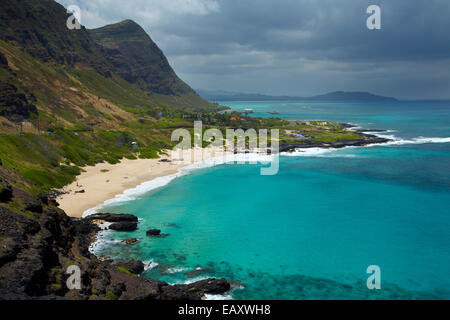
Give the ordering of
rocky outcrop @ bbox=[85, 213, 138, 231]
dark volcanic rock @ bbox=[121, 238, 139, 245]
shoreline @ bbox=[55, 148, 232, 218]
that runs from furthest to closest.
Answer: shoreline @ bbox=[55, 148, 232, 218]
rocky outcrop @ bbox=[85, 213, 138, 231]
dark volcanic rock @ bbox=[121, 238, 139, 245]

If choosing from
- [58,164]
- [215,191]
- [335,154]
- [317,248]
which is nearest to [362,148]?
[335,154]

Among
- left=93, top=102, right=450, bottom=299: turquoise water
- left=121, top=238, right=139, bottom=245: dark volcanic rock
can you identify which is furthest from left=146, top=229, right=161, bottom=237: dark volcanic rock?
left=121, top=238, right=139, bottom=245: dark volcanic rock

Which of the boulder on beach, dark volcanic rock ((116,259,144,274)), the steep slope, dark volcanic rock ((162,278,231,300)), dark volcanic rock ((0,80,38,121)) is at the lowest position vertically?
the boulder on beach

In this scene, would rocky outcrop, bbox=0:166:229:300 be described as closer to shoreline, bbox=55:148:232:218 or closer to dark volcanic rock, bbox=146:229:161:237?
dark volcanic rock, bbox=146:229:161:237

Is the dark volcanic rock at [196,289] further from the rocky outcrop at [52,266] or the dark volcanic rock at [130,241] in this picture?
the dark volcanic rock at [130,241]

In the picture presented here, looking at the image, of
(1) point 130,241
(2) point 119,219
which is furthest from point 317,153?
(1) point 130,241
